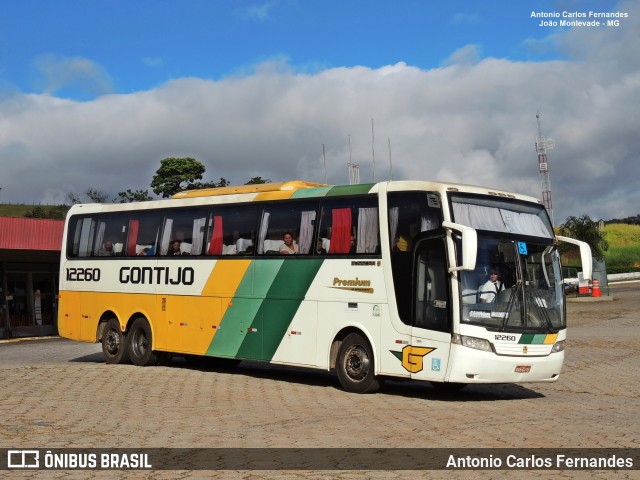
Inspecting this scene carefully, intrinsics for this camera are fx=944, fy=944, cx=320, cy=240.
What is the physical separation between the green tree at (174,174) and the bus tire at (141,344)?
273 ft

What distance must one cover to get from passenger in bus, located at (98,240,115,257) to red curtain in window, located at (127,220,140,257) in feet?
2.38

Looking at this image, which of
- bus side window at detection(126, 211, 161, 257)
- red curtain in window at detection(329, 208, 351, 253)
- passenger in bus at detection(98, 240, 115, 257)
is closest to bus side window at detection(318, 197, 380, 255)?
red curtain in window at detection(329, 208, 351, 253)

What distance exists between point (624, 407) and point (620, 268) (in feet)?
276

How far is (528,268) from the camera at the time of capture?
15258mm

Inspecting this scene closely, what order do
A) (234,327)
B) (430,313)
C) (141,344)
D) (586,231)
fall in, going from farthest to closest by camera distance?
1. (586,231)
2. (141,344)
3. (234,327)
4. (430,313)

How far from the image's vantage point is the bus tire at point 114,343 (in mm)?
21828

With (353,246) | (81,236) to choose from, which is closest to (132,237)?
(81,236)

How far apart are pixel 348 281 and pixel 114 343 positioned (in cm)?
787

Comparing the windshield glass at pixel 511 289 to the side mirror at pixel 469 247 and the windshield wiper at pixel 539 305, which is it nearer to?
the windshield wiper at pixel 539 305

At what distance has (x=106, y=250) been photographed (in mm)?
22422

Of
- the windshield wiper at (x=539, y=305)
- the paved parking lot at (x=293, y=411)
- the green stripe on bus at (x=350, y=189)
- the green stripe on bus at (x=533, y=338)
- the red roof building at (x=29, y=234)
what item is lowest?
the paved parking lot at (x=293, y=411)

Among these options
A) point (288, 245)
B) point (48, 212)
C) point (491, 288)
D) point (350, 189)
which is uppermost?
point (48, 212)

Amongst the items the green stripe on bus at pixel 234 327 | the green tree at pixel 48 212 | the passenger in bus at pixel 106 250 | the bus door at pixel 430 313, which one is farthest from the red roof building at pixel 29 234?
the green tree at pixel 48 212

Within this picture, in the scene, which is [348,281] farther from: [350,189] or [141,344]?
[141,344]
